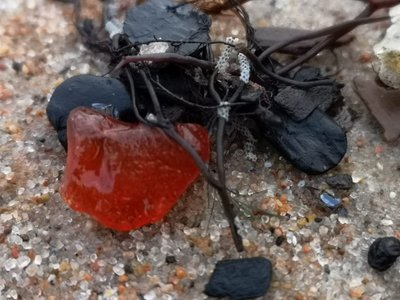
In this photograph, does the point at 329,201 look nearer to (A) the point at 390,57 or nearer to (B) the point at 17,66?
(A) the point at 390,57

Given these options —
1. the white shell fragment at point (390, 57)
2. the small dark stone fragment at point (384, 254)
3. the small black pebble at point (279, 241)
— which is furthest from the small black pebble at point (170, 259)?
the white shell fragment at point (390, 57)

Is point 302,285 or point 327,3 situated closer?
point 302,285

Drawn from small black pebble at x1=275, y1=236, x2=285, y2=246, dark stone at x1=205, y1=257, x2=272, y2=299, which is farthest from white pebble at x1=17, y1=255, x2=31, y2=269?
small black pebble at x1=275, y1=236, x2=285, y2=246

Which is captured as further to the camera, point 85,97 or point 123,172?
point 85,97

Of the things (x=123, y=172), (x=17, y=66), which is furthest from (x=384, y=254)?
(x=17, y=66)

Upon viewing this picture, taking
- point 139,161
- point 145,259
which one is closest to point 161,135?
point 139,161

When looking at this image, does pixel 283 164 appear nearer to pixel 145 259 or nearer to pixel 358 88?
pixel 358 88
